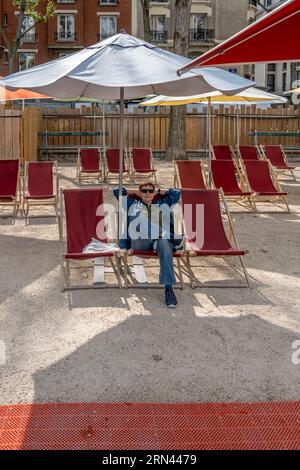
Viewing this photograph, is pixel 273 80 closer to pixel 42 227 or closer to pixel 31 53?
pixel 31 53

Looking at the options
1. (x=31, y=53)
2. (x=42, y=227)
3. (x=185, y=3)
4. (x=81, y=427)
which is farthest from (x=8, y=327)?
(x=31, y=53)

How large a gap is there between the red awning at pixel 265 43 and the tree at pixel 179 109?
43.7ft

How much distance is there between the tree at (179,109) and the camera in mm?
17422

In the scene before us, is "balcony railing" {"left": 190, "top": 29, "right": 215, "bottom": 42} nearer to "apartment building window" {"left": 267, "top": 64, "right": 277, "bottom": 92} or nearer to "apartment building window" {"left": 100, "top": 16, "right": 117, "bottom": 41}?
"apartment building window" {"left": 100, "top": 16, "right": 117, "bottom": 41}

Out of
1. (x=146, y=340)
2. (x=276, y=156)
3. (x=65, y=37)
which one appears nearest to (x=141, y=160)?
(x=276, y=156)

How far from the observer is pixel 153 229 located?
5961 mm

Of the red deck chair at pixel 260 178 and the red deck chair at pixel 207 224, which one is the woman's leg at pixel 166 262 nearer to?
the red deck chair at pixel 207 224

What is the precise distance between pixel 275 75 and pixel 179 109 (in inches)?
1389

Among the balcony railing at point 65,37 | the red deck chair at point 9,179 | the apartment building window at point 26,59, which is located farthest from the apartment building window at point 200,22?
the red deck chair at point 9,179

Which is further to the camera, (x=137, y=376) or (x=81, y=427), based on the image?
(x=137, y=376)

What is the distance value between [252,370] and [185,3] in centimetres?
1563

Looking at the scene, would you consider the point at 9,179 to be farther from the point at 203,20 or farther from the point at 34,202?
Result: the point at 203,20

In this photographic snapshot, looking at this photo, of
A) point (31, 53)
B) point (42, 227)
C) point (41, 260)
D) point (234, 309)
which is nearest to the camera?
point (234, 309)

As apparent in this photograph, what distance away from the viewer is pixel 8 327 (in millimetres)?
4871
